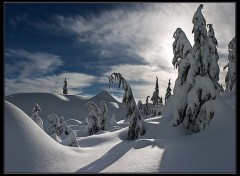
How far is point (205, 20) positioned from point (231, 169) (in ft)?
36.8

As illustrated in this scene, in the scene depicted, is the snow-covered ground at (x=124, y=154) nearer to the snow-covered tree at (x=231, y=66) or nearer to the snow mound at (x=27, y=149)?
the snow mound at (x=27, y=149)

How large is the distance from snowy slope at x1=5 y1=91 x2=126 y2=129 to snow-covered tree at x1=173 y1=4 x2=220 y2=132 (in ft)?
221

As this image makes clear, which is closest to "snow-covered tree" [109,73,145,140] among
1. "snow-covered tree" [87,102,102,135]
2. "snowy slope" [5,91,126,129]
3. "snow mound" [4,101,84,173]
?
"snow mound" [4,101,84,173]

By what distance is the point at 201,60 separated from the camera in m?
16.1

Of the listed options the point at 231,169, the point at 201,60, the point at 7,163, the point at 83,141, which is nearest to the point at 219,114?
the point at 201,60

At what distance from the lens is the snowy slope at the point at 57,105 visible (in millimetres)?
84312

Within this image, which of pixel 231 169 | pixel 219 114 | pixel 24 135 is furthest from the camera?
pixel 219 114

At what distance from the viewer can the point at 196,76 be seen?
15891 mm

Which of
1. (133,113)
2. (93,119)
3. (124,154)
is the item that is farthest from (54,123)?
(124,154)

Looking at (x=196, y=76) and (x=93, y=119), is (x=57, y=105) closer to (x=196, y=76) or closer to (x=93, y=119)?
(x=93, y=119)

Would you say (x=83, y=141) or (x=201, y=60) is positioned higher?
(x=201, y=60)

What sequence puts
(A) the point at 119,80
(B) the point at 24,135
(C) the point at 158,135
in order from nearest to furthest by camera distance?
1. (B) the point at 24,135
2. (C) the point at 158,135
3. (A) the point at 119,80

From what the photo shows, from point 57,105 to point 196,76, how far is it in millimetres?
78536

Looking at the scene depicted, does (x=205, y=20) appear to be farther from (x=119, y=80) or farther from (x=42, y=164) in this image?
(x=42, y=164)
